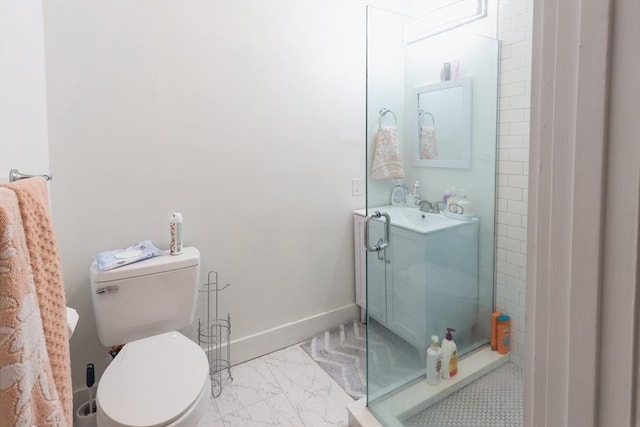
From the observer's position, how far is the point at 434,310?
2.05m

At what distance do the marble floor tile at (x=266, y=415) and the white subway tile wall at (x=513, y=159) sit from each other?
128 cm

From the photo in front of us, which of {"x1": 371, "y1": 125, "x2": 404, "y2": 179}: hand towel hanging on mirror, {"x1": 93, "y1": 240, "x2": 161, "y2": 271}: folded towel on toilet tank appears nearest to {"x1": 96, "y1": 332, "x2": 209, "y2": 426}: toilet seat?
{"x1": 93, "y1": 240, "x2": 161, "y2": 271}: folded towel on toilet tank

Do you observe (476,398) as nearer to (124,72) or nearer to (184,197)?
(184,197)

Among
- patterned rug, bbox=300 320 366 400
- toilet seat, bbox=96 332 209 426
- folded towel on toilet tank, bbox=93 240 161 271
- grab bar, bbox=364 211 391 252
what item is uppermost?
grab bar, bbox=364 211 391 252

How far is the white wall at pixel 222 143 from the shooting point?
1753 mm

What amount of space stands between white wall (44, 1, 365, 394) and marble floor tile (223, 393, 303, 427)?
0.43 m

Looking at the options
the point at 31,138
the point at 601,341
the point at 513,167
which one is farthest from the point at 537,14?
the point at 513,167

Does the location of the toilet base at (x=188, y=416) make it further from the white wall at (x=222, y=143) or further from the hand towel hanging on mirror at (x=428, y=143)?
the hand towel hanging on mirror at (x=428, y=143)

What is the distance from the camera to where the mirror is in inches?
76.6

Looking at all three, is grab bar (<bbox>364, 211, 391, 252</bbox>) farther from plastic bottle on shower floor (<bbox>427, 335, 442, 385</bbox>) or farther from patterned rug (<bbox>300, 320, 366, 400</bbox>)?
patterned rug (<bbox>300, 320, 366, 400</bbox>)

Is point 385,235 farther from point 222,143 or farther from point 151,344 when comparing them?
point 151,344

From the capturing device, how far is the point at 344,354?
236cm

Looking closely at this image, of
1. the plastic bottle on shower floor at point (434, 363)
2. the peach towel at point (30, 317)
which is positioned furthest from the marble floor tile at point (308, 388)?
the peach towel at point (30, 317)

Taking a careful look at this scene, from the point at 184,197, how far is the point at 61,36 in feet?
2.89
